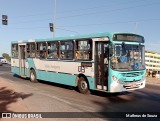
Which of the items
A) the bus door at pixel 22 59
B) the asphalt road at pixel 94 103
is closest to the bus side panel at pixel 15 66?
the bus door at pixel 22 59

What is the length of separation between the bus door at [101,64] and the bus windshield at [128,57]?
1.51 feet

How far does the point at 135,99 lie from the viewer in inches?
555

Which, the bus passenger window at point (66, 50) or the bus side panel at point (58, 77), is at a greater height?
the bus passenger window at point (66, 50)

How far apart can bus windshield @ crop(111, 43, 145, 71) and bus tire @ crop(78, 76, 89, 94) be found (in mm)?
2371

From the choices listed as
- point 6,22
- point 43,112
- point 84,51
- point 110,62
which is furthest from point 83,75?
point 6,22

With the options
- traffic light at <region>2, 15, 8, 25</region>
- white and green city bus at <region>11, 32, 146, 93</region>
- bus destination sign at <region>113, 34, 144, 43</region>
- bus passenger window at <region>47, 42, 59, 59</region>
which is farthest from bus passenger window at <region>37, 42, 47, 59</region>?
traffic light at <region>2, 15, 8, 25</region>

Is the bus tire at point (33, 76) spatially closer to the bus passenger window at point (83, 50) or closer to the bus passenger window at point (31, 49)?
the bus passenger window at point (31, 49)

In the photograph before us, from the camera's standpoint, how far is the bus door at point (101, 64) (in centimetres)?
1407

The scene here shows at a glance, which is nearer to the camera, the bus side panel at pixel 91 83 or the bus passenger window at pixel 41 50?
the bus side panel at pixel 91 83

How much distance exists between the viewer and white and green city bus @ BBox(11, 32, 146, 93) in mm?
13734

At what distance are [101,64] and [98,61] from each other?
0.83ft

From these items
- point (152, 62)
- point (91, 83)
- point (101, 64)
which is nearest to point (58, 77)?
point (91, 83)

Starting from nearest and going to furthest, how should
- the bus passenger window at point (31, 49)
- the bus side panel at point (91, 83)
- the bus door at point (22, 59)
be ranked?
1. the bus side panel at point (91, 83)
2. the bus passenger window at point (31, 49)
3. the bus door at point (22, 59)

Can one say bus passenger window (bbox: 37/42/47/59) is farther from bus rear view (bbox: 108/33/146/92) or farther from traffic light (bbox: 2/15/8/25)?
traffic light (bbox: 2/15/8/25)
